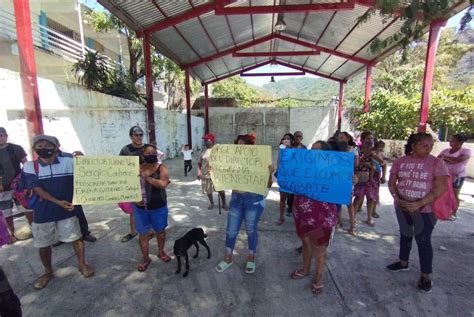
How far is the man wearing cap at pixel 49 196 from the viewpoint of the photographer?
261cm

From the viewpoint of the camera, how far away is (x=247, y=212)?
9.59 feet

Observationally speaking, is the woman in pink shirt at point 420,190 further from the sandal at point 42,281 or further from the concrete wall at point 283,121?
the concrete wall at point 283,121

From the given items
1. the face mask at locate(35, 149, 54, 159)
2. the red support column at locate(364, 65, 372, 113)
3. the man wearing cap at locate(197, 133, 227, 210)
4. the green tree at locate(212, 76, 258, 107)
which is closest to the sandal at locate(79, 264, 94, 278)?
the face mask at locate(35, 149, 54, 159)

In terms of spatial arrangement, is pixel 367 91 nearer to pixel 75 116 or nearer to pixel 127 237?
pixel 75 116

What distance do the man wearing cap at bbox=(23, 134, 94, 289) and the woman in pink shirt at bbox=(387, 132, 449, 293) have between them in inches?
129

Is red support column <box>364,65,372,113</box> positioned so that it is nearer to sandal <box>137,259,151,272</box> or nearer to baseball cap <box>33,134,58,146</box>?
sandal <box>137,259,151,272</box>

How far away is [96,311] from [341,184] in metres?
2.51

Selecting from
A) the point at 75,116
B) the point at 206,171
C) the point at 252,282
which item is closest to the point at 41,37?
the point at 75,116

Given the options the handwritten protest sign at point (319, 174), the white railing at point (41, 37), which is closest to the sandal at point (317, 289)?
the handwritten protest sign at point (319, 174)

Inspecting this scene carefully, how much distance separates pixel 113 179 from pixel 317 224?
208 centimetres

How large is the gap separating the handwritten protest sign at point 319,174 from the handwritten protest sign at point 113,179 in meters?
1.54

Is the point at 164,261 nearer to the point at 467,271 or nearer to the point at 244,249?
the point at 244,249

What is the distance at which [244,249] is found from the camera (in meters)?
3.61

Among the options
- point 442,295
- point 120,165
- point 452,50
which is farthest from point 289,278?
point 452,50
